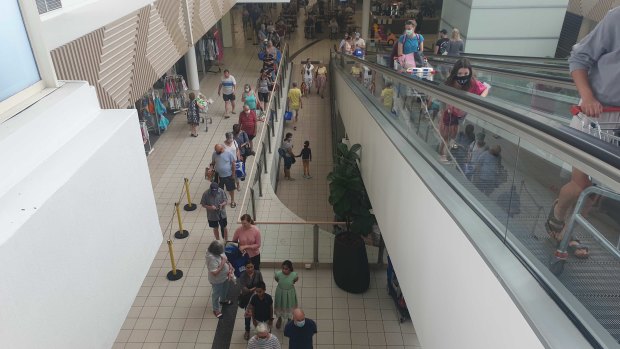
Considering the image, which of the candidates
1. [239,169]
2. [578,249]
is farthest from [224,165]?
[578,249]

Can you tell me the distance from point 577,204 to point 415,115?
9.47 feet

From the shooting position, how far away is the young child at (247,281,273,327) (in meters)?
5.70

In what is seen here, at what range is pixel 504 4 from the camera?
12359 millimetres

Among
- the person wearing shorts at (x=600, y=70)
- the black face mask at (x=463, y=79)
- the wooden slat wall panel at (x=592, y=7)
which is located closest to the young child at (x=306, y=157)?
the black face mask at (x=463, y=79)

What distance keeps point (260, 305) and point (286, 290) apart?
40 centimetres

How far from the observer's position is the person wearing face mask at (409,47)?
7649mm

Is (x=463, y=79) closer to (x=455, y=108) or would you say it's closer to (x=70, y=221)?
(x=455, y=108)

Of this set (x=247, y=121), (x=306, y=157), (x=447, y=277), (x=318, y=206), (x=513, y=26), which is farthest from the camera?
(x=513, y=26)

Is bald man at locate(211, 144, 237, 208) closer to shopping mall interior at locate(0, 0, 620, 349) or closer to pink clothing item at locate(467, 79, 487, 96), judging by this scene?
shopping mall interior at locate(0, 0, 620, 349)

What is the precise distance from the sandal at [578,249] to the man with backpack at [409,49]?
5966mm

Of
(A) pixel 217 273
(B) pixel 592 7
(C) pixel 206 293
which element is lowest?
(C) pixel 206 293

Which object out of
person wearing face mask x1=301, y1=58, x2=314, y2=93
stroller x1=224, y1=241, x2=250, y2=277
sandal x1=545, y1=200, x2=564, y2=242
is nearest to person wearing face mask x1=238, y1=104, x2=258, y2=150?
stroller x1=224, y1=241, x2=250, y2=277

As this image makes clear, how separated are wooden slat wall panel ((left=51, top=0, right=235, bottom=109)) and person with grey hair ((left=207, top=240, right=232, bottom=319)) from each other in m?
2.35

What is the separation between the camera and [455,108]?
12.0ft
